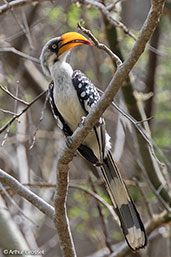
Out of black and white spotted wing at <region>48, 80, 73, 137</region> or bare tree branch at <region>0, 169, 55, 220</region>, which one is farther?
black and white spotted wing at <region>48, 80, 73, 137</region>

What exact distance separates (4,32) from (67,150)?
3751 mm

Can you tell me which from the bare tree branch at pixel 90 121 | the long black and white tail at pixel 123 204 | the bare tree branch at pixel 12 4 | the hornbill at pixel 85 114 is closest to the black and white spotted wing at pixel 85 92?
the hornbill at pixel 85 114

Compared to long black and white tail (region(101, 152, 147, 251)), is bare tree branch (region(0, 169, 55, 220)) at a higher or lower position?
higher

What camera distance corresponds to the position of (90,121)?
2.51m

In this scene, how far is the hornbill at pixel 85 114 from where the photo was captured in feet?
10.5

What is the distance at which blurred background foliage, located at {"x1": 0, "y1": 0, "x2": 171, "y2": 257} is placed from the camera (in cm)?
491

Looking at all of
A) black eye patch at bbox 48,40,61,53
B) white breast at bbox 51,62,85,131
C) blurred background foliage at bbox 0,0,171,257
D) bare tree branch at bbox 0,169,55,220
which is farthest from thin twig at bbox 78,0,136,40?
bare tree branch at bbox 0,169,55,220

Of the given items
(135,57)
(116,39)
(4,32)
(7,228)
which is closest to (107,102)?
(135,57)

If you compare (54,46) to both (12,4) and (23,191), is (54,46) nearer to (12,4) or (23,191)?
(12,4)

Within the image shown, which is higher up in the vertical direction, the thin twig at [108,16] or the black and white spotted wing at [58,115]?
the thin twig at [108,16]

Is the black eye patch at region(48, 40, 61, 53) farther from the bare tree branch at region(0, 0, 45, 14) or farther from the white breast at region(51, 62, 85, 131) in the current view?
the bare tree branch at region(0, 0, 45, 14)

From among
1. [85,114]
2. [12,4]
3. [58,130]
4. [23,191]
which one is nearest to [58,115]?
[85,114]

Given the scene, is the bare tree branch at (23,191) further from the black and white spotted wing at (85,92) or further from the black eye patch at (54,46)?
the black eye patch at (54,46)

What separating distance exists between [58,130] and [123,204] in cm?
267
